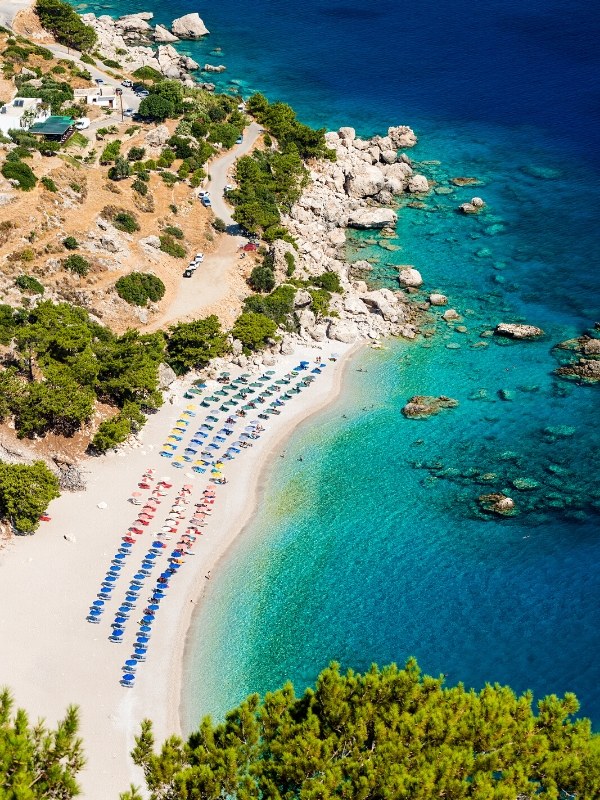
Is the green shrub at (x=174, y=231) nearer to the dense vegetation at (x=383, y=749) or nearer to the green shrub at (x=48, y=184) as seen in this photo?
the green shrub at (x=48, y=184)

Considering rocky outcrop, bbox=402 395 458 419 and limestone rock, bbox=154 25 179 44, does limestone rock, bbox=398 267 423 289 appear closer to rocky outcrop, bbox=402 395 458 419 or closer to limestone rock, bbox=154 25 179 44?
rocky outcrop, bbox=402 395 458 419


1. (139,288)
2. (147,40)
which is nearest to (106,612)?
(139,288)

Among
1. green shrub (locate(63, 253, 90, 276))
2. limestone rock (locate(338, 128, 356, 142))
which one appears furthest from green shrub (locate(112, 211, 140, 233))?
limestone rock (locate(338, 128, 356, 142))

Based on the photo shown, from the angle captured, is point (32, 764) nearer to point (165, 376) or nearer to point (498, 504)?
point (498, 504)

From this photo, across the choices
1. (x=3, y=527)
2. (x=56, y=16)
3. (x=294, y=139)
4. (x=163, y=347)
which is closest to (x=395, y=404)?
(x=163, y=347)

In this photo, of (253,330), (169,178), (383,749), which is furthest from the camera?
(169,178)
